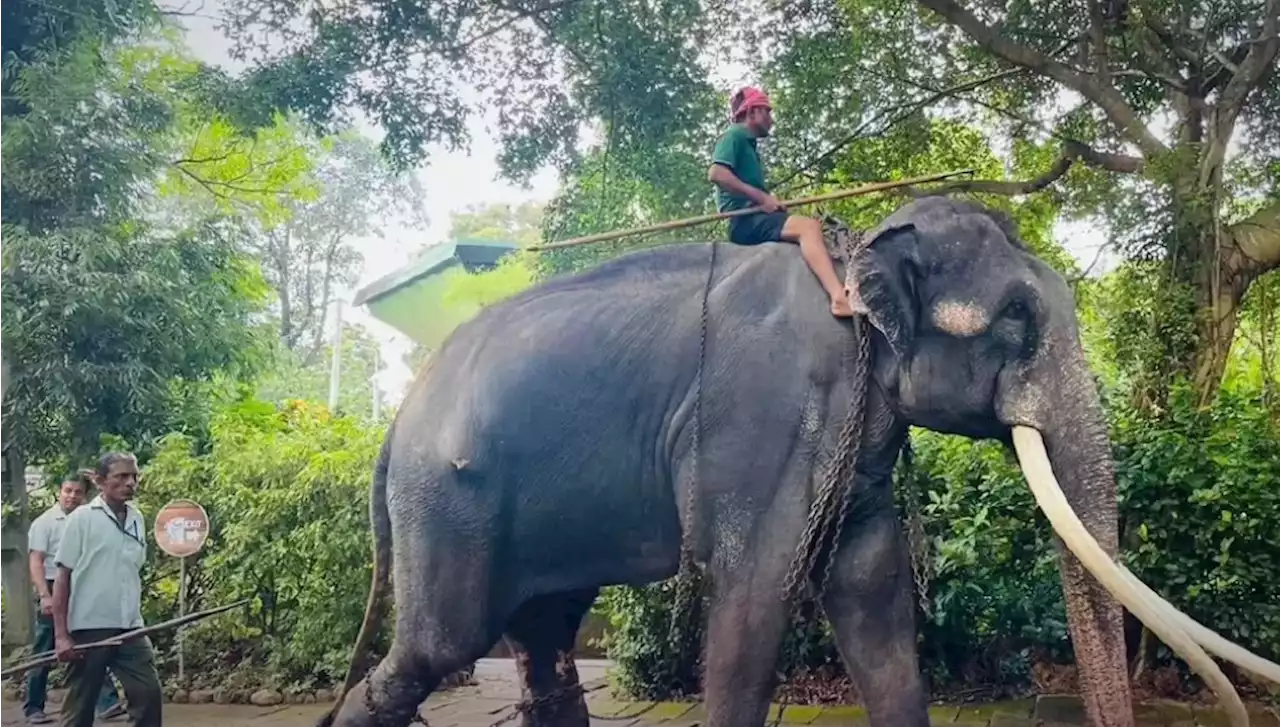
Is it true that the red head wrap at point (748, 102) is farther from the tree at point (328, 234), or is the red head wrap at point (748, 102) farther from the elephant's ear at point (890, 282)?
the tree at point (328, 234)

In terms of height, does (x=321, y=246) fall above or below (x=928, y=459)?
above

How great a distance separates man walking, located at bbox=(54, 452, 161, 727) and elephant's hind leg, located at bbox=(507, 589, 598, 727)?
186 centimetres

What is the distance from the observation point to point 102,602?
5.59 m

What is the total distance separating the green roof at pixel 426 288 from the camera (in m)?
25.8

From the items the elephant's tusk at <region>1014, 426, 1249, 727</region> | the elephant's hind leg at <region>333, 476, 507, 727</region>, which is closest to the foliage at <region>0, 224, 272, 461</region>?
the elephant's hind leg at <region>333, 476, 507, 727</region>

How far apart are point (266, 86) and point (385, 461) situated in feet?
16.2

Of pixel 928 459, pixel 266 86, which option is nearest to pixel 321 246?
pixel 266 86

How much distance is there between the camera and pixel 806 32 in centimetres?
915

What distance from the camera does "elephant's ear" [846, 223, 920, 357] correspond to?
4.05 m

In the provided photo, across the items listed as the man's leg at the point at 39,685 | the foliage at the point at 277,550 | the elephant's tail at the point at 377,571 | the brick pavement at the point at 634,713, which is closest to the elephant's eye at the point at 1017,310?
the elephant's tail at the point at 377,571

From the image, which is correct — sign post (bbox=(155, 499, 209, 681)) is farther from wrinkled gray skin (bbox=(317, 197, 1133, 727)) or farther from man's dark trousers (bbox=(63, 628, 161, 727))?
wrinkled gray skin (bbox=(317, 197, 1133, 727))

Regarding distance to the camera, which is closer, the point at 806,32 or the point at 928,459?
the point at 928,459

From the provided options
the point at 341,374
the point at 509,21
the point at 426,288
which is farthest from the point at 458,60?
the point at 341,374

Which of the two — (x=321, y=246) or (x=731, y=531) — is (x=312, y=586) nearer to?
(x=731, y=531)
